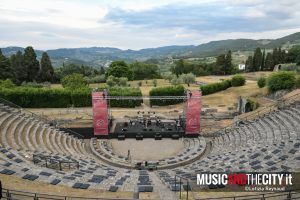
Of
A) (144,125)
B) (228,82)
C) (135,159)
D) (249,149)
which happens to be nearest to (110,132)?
(144,125)

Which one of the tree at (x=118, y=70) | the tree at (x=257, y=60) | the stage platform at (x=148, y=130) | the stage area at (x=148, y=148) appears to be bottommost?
the stage area at (x=148, y=148)

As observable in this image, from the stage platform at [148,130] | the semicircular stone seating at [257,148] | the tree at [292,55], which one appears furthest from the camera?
the tree at [292,55]

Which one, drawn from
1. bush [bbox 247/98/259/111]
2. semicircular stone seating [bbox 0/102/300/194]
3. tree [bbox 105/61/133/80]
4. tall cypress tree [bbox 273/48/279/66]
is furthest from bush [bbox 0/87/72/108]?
tall cypress tree [bbox 273/48/279/66]

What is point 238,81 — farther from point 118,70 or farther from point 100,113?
point 100,113

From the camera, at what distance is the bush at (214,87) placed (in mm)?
55316

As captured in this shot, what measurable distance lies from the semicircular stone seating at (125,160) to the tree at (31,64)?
46897 millimetres

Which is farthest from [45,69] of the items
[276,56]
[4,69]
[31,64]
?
[276,56]

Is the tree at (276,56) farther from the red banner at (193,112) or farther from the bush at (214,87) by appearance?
the red banner at (193,112)

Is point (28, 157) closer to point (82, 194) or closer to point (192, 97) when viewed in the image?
point (82, 194)

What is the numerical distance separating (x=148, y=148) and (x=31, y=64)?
52397 mm

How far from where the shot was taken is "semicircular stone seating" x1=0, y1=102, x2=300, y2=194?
15234mm

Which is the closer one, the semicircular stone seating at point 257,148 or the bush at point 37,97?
the semicircular stone seating at point 257,148

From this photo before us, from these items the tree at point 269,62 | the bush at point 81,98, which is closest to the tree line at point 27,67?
the bush at point 81,98

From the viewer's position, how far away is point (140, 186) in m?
13.8
